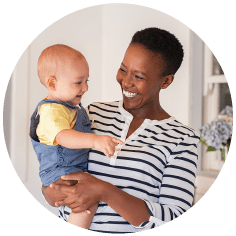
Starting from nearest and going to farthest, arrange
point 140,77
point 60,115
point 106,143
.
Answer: point 106,143 < point 60,115 < point 140,77

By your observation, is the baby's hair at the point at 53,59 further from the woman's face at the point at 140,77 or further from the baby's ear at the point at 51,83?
the woman's face at the point at 140,77

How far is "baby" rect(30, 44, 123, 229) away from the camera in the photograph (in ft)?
4.06

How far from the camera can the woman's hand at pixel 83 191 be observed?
4.30 feet

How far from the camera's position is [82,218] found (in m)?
1.39

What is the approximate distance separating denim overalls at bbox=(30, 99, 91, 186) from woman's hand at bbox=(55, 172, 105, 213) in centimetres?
4

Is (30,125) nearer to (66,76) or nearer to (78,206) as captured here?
(66,76)

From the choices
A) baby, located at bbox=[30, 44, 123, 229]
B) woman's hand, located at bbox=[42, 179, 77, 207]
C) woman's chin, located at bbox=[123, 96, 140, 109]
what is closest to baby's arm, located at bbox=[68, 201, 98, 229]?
baby, located at bbox=[30, 44, 123, 229]

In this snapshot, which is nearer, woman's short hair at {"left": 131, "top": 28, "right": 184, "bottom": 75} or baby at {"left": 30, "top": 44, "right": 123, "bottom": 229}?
baby at {"left": 30, "top": 44, "right": 123, "bottom": 229}

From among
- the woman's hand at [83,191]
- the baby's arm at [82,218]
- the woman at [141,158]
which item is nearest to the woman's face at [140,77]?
the woman at [141,158]

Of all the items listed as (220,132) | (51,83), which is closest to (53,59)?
(51,83)

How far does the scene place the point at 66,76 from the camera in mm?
1287

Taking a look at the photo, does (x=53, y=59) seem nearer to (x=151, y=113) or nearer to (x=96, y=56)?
(x=96, y=56)

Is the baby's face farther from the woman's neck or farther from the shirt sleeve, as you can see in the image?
the shirt sleeve

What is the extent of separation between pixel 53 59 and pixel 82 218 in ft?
2.25
